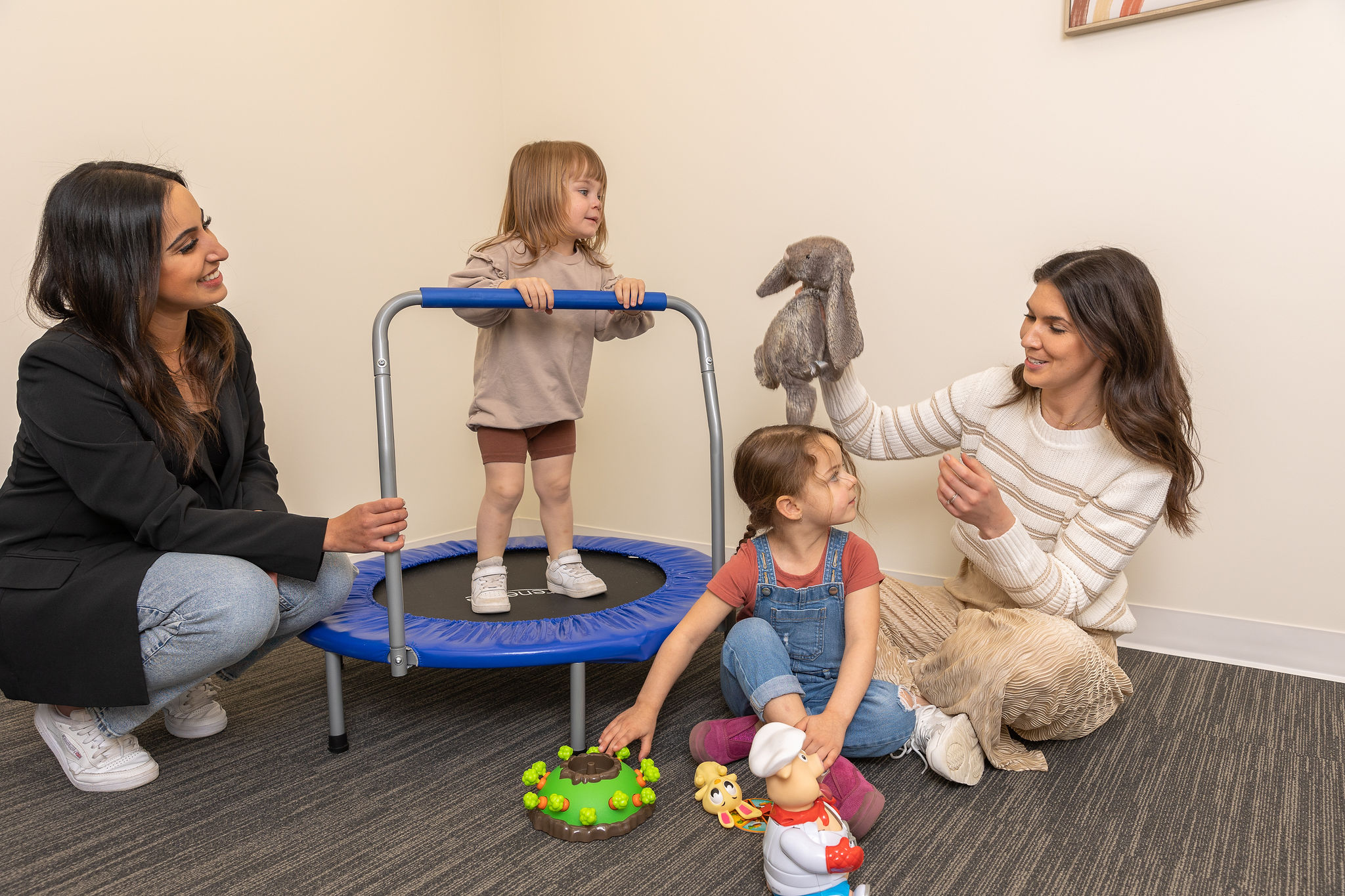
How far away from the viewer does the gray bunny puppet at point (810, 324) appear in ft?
5.56

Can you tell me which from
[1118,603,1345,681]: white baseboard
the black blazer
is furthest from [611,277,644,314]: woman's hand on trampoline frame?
[1118,603,1345,681]: white baseboard

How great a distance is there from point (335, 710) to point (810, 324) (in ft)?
3.70

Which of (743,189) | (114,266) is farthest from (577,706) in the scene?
(743,189)

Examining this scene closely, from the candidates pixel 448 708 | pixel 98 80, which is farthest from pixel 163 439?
pixel 98 80

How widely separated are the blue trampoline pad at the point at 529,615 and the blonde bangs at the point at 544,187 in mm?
751

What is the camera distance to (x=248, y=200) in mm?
2463

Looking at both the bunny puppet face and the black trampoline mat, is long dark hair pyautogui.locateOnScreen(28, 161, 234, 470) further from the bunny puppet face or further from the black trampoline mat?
the bunny puppet face

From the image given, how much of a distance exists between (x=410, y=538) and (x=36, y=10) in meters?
1.69

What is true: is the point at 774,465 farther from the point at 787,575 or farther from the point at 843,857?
the point at 843,857

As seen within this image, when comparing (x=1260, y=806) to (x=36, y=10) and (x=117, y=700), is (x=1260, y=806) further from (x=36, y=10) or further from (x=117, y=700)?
(x=36, y=10)

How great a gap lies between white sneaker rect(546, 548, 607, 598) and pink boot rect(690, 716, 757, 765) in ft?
1.55

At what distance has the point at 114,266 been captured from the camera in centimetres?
149

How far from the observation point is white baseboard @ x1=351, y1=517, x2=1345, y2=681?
6.54 ft

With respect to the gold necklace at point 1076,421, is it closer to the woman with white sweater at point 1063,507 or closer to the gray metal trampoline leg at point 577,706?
the woman with white sweater at point 1063,507
